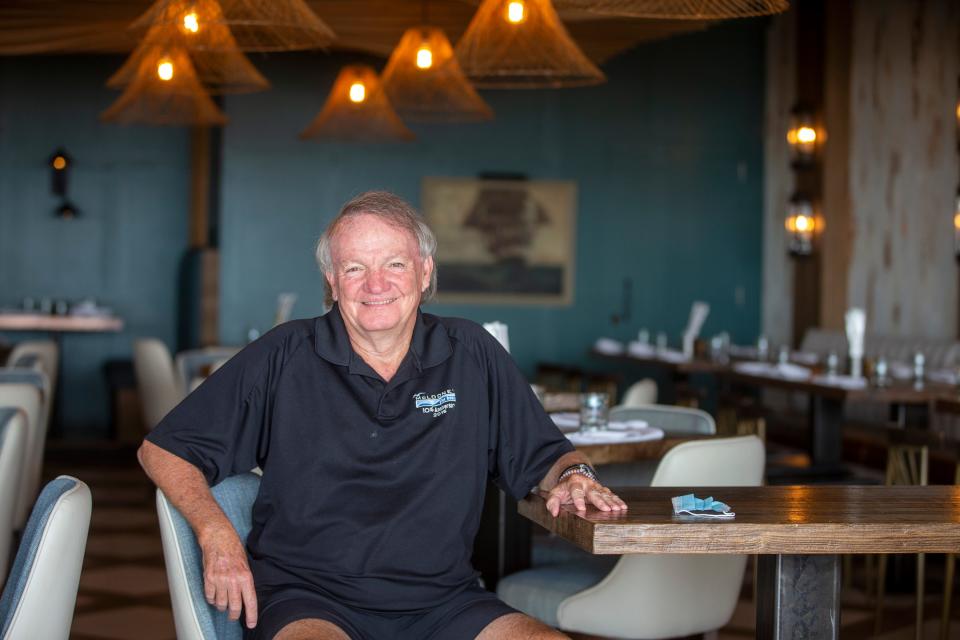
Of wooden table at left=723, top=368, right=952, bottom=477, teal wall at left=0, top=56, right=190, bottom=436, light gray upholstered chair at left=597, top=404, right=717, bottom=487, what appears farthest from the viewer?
teal wall at left=0, top=56, right=190, bottom=436

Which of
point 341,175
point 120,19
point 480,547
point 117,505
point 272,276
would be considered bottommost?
point 117,505

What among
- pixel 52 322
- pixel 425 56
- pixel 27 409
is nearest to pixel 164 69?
pixel 425 56

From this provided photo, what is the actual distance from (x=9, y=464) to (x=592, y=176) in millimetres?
8794

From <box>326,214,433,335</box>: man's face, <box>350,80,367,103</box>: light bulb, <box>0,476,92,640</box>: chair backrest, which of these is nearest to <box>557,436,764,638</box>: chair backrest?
<box>326,214,433,335</box>: man's face

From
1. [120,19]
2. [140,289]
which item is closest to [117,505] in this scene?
[120,19]

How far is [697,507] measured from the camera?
7.59 ft

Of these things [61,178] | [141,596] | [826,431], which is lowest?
[141,596]

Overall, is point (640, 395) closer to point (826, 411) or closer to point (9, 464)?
point (826, 411)

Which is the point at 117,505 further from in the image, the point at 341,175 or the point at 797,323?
the point at 797,323

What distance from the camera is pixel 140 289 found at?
11734 mm

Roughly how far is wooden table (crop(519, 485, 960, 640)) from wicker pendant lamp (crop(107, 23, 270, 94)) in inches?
145

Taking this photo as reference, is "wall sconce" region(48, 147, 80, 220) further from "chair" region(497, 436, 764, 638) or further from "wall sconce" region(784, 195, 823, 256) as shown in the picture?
"chair" region(497, 436, 764, 638)

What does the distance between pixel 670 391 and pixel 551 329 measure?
1221 millimetres

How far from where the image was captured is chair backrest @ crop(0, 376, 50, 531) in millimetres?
4188
